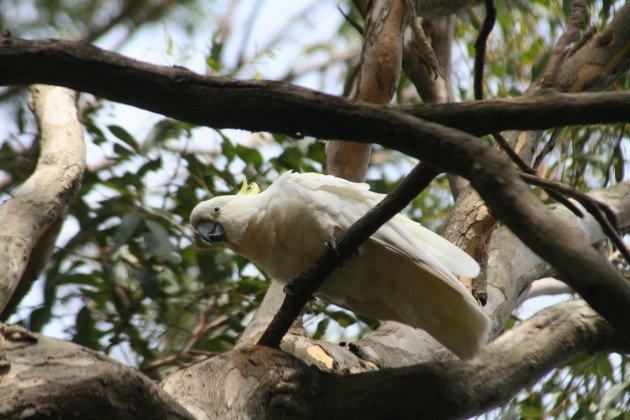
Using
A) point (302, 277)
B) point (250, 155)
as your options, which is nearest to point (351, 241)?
point (302, 277)

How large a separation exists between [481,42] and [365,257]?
2.61 feet

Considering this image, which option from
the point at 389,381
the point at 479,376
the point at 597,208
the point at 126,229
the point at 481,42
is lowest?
the point at 126,229

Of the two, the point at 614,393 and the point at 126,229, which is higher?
the point at 614,393

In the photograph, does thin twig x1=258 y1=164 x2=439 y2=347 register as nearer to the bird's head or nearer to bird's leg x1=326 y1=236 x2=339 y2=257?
bird's leg x1=326 y1=236 x2=339 y2=257

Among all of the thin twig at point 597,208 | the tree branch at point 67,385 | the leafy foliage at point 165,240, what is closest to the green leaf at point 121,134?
the leafy foliage at point 165,240

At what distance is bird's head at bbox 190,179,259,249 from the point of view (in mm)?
2377

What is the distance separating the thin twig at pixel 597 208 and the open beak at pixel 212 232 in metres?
1.23

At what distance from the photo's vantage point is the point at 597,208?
1.46m

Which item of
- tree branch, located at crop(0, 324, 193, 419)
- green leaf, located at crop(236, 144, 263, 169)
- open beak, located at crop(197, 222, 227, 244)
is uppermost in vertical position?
green leaf, located at crop(236, 144, 263, 169)

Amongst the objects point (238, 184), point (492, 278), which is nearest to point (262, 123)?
point (492, 278)

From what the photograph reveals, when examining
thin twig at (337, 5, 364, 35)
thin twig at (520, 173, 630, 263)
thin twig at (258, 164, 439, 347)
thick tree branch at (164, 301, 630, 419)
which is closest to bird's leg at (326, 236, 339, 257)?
thin twig at (258, 164, 439, 347)

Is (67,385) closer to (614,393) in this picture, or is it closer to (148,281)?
(148,281)

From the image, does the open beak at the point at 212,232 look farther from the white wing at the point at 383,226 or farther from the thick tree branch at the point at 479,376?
the thick tree branch at the point at 479,376

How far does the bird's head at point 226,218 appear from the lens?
2.38 meters
